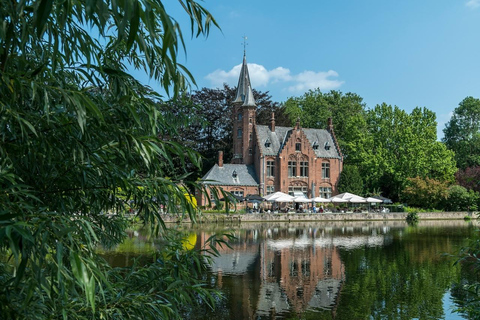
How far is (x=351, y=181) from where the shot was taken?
43.2 meters

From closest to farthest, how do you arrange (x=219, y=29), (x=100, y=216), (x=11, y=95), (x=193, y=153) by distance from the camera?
(x=219, y=29) → (x=11, y=95) → (x=193, y=153) → (x=100, y=216)

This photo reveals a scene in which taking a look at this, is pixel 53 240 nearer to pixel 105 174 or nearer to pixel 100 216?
pixel 105 174

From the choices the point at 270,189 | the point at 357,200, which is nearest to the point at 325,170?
the point at 270,189

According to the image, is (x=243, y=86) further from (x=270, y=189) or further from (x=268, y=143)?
(x=270, y=189)

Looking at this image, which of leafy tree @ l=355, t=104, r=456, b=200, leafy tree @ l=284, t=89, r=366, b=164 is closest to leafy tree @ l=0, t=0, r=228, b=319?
leafy tree @ l=355, t=104, r=456, b=200

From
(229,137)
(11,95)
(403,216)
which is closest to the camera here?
(11,95)

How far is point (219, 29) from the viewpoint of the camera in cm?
269

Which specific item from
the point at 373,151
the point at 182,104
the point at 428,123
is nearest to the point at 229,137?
the point at 373,151

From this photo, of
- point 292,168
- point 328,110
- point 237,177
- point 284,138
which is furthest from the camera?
point 328,110

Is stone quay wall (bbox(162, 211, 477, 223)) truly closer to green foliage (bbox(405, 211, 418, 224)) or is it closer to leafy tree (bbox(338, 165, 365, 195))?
green foliage (bbox(405, 211, 418, 224))

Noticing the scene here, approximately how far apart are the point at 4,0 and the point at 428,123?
46776mm

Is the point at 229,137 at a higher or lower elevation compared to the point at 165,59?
higher

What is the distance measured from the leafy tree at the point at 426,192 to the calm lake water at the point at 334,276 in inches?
647

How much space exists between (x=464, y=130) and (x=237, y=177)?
34.9 meters
